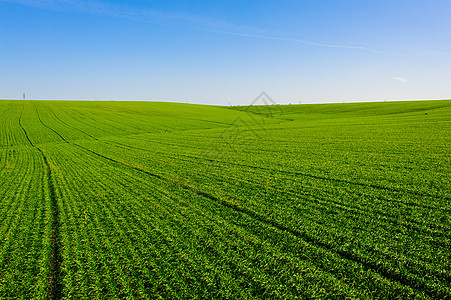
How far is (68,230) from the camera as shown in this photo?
7.46m

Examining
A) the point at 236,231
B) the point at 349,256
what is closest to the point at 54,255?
the point at 236,231

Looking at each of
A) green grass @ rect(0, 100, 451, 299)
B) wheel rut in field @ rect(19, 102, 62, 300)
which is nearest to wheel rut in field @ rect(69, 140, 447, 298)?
green grass @ rect(0, 100, 451, 299)

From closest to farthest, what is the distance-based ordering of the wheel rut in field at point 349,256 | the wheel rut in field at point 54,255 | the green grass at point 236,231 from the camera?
the wheel rut in field at point 349,256 → the green grass at point 236,231 → the wheel rut in field at point 54,255

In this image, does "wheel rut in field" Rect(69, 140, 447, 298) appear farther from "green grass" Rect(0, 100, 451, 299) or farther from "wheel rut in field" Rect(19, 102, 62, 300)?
"wheel rut in field" Rect(19, 102, 62, 300)

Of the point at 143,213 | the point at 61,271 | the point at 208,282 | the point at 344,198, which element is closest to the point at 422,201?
the point at 344,198

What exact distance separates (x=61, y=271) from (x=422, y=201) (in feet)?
34.4

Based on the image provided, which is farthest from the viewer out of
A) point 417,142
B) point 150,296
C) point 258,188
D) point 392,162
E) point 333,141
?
point 333,141

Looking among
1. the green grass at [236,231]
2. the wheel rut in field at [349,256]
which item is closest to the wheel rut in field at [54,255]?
the green grass at [236,231]

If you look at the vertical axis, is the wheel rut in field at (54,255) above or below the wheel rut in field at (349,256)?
below

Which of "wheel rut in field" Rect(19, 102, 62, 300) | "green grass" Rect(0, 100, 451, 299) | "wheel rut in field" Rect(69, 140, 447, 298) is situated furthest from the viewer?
"wheel rut in field" Rect(19, 102, 62, 300)

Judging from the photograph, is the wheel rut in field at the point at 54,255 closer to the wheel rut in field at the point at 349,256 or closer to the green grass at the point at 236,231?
the green grass at the point at 236,231

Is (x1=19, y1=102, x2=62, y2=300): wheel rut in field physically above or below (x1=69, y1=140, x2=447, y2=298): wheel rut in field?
below

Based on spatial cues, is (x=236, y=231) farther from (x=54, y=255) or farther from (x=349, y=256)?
(x=54, y=255)

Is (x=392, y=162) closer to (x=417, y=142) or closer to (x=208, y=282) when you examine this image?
(x=417, y=142)
